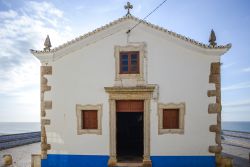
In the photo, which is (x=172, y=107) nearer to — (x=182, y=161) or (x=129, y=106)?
(x=129, y=106)

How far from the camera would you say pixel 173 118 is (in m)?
10.1

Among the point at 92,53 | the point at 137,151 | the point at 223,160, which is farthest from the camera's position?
the point at 137,151

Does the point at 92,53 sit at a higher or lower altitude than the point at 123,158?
higher

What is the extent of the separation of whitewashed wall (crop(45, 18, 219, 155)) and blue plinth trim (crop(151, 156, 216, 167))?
0.22 metres

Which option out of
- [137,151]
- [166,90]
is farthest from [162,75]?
[137,151]

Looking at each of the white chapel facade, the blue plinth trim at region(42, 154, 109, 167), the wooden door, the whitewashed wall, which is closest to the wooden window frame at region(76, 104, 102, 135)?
the white chapel facade

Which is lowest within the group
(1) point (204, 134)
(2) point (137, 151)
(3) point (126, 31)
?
(2) point (137, 151)

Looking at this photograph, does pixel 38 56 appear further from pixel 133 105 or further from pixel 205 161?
pixel 205 161

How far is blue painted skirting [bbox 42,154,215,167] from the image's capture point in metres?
9.84

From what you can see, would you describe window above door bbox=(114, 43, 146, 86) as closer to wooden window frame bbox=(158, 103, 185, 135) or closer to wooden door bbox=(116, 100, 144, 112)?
wooden door bbox=(116, 100, 144, 112)

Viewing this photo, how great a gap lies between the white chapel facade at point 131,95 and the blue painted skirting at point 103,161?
0.04 meters

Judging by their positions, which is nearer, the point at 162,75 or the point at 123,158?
the point at 162,75

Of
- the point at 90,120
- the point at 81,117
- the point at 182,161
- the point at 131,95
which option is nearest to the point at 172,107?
the point at 131,95

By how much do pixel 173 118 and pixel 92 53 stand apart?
4847mm
